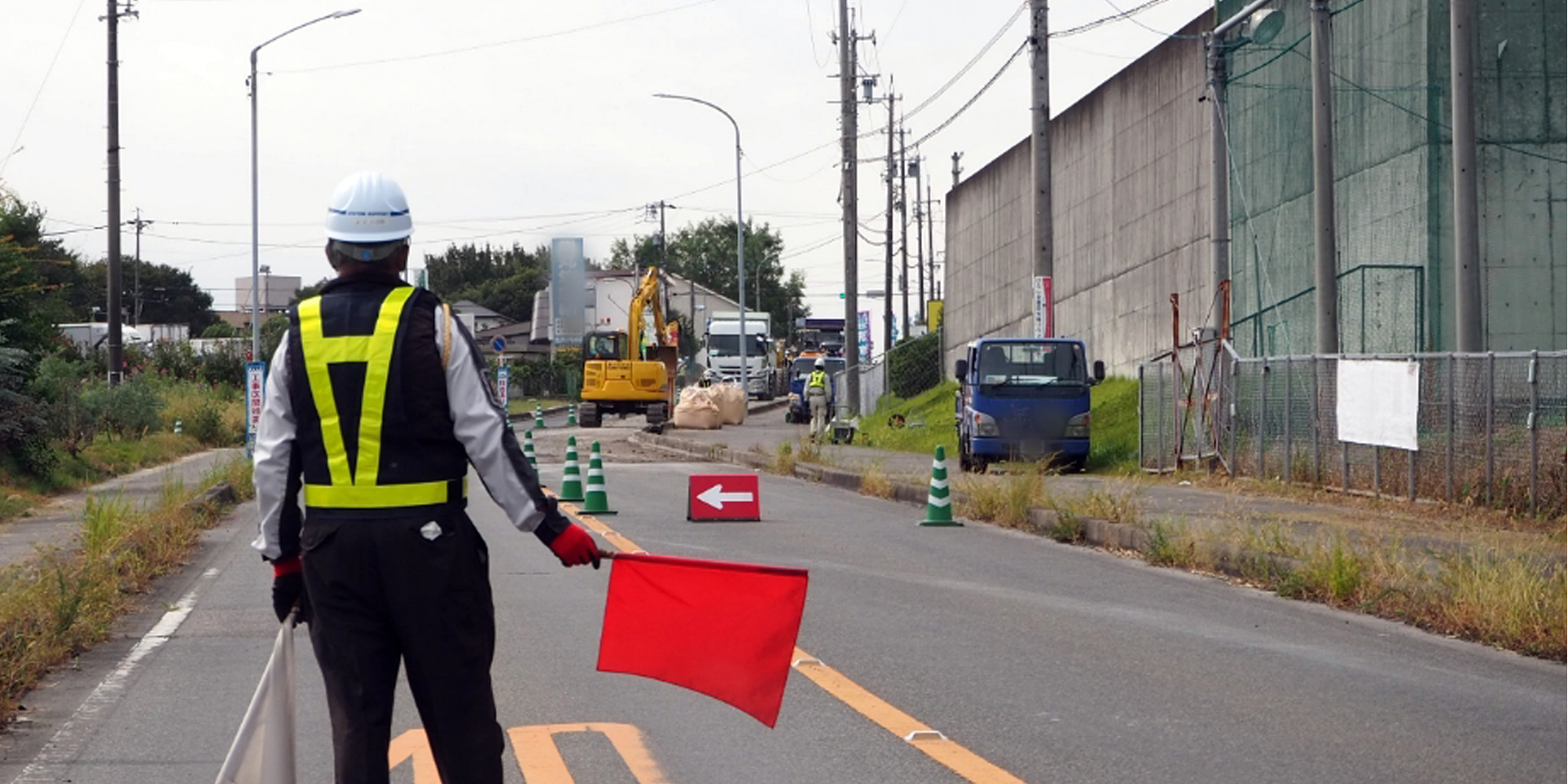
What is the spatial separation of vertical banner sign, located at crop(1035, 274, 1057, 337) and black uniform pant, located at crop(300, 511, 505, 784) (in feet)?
69.4

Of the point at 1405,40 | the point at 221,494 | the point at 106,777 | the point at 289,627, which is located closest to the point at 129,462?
the point at 221,494

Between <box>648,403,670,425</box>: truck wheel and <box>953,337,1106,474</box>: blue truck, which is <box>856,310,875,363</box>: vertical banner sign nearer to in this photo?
<box>648,403,670,425</box>: truck wheel

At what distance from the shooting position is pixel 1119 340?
33656mm

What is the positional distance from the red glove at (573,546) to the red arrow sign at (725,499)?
1272 cm

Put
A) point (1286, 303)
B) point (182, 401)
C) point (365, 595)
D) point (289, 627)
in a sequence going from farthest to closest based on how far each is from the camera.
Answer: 1. point (182, 401)
2. point (1286, 303)
3. point (289, 627)
4. point (365, 595)

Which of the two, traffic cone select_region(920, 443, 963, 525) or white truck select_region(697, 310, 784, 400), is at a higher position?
white truck select_region(697, 310, 784, 400)

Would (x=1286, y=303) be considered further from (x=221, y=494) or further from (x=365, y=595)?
(x=365, y=595)

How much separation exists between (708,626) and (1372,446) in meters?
13.9

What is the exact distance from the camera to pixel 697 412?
150ft

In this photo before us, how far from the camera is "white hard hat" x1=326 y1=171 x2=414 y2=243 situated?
4.38 m

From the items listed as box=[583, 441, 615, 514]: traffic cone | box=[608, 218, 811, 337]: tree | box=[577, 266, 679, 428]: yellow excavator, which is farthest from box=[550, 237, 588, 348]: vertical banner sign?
box=[608, 218, 811, 337]: tree

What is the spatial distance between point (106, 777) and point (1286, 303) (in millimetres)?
20323

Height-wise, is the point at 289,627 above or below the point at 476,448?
below

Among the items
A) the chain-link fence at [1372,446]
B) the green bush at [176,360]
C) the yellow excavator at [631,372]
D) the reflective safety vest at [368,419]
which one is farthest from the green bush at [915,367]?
the reflective safety vest at [368,419]
